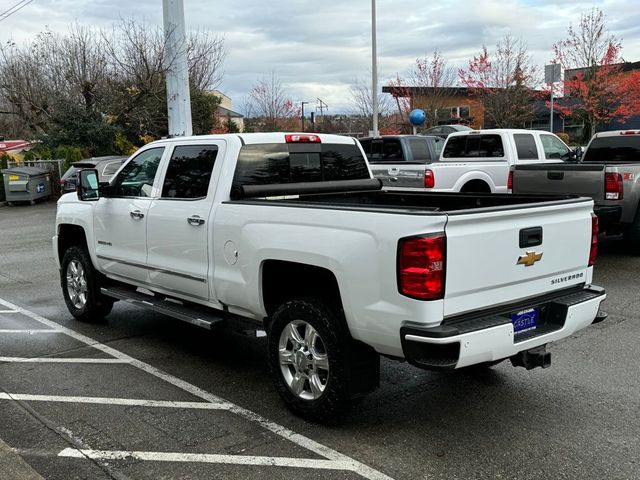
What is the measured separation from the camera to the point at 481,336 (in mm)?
3551

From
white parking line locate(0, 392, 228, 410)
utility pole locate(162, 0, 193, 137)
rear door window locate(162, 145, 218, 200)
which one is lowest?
white parking line locate(0, 392, 228, 410)

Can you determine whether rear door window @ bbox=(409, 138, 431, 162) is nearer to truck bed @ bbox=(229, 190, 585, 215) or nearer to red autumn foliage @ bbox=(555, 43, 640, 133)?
truck bed @ bbox=(229, 190, 585, 215)

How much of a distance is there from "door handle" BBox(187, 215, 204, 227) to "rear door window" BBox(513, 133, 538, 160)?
883cm

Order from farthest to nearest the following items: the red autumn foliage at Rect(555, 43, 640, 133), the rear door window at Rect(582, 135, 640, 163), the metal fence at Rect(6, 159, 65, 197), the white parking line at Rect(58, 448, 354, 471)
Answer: the red autumn foliage at Rect(555, 43, 640, 133)
the metal fence at Rect(6, 159, 65, 197)
the rear door window at Rect(582, 135, 640, 163)
the white parking line at Rect(58, 448, 354, 471)

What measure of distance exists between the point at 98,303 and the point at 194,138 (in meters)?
2.44

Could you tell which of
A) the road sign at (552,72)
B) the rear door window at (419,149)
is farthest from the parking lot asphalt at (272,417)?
the road sign at (552,72)

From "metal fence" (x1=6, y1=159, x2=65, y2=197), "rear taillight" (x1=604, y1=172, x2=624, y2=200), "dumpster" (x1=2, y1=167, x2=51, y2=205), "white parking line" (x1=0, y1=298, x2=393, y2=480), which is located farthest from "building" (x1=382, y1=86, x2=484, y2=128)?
"white parking line" (x1=0, y1=298, x2=393, y2=480)

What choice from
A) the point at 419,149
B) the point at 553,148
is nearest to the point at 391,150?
the point at 419,149

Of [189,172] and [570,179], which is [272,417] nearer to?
[189,172]

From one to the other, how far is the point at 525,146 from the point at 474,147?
1.04 m

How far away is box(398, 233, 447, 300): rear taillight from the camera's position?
345 cm

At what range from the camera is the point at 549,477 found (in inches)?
136

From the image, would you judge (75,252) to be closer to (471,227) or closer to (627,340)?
(471,227)

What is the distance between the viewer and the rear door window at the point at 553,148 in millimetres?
12666
